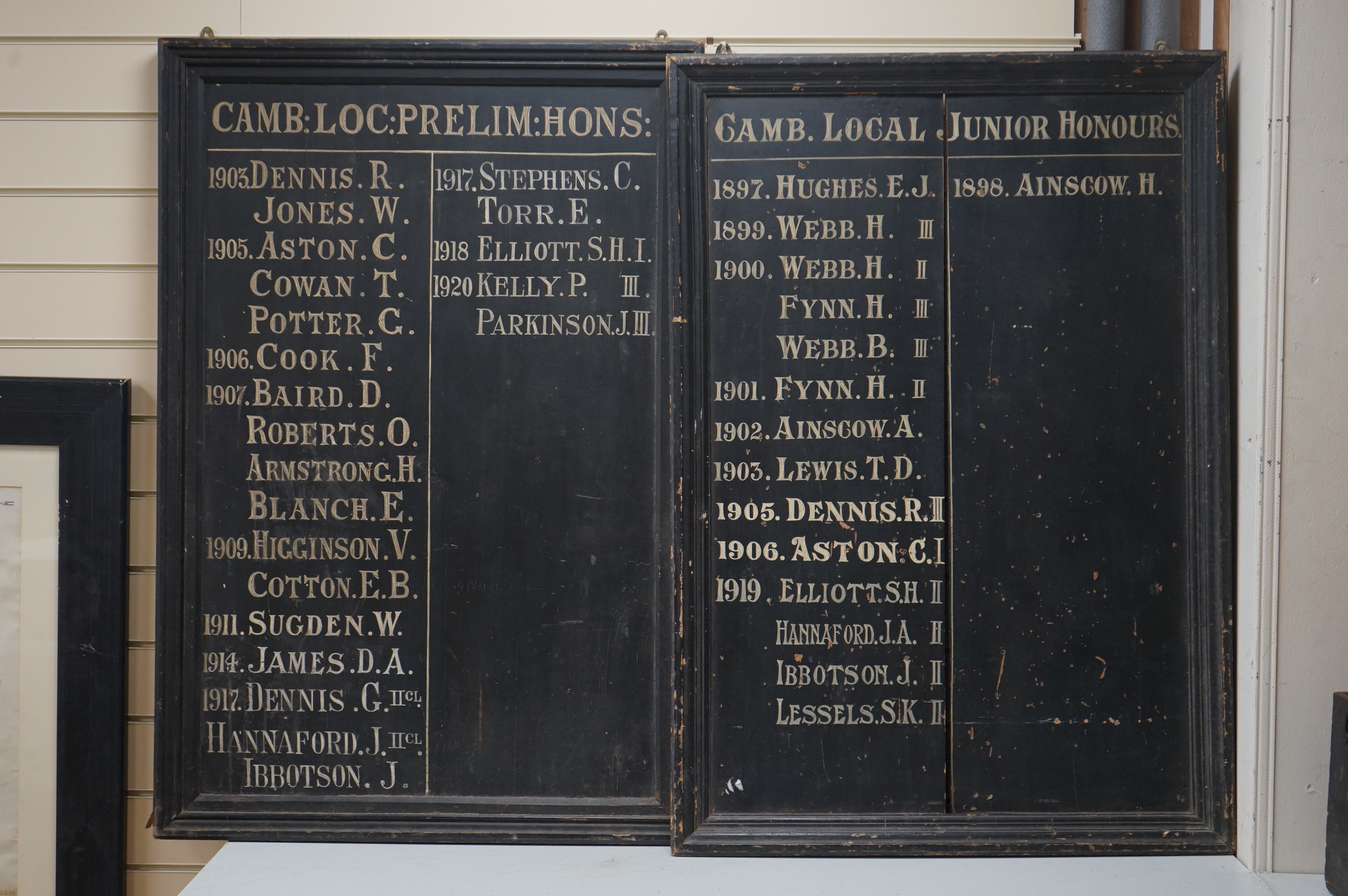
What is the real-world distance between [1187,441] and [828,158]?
40.9 inches

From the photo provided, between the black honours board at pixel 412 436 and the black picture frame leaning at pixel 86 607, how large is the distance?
0.23 meters

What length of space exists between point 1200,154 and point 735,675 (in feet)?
5.19

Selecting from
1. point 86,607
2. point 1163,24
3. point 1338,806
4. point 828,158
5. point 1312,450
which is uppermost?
point 1163,24

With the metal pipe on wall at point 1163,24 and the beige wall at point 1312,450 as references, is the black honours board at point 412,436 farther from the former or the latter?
the beige wall at point 1312,450

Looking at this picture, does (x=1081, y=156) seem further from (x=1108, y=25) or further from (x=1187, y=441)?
(x=1187, y=441)

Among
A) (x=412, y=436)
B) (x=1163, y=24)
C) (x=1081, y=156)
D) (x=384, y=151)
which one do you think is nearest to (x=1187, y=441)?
(x=1081, y=156)

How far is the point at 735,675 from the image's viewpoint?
174 cm

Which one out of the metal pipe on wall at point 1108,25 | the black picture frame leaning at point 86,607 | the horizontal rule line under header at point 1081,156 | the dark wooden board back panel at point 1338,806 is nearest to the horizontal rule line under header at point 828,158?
the horizontal rule line under header at point 1081,156

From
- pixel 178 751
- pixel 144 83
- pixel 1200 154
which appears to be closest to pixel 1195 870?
pixel 1200 154

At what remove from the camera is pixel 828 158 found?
174cm

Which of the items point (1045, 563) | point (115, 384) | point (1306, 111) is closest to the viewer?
point (1306, 111)

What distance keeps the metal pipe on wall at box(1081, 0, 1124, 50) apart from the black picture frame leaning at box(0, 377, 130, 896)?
2.48m

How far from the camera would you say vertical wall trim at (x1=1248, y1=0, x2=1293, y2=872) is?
63.5 inches

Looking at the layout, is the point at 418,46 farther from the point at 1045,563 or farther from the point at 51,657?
the point at 1045,563
